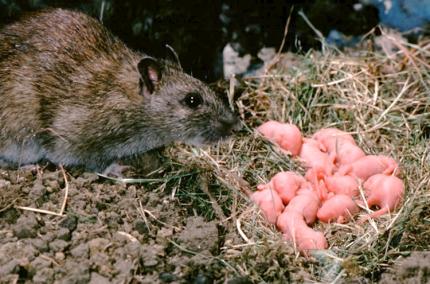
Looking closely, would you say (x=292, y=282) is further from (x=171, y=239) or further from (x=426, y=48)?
(x=426, y=48)

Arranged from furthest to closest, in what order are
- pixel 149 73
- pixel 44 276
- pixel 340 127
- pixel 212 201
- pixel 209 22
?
pixel 209 22 < pixel 340 127 < pixel 149 73 < pixel 212 201 < pixel 44 276

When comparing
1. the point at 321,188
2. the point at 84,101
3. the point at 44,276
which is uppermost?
the point at 84,101

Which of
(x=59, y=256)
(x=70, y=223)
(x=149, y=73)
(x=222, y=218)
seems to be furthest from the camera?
(x=149, y=73)

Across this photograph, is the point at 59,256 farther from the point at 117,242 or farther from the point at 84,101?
the point at 84,101

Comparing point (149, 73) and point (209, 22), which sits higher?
point (209, 22)

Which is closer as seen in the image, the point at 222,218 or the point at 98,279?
Answer: the point at 98,279

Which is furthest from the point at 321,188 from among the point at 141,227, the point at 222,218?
the point at 141,227

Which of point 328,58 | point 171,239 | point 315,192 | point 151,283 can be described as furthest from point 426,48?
point 151,283

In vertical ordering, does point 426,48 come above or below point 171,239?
above
